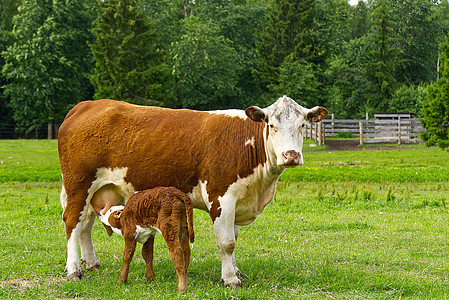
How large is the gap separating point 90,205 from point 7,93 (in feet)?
154

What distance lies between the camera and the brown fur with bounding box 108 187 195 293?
6.87 metres

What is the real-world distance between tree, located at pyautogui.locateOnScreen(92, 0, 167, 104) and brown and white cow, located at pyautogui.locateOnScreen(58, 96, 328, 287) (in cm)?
3423

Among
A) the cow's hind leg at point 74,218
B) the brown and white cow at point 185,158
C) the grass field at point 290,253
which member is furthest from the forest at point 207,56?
the cow's hind leg at point 74,218

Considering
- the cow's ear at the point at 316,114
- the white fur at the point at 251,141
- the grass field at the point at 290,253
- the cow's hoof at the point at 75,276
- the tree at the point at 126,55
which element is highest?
the tree at the point at 126,55

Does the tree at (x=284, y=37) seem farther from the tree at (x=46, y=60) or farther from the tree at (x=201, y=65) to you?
the tree at (x=46, y=60)

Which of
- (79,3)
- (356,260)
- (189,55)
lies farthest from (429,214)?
(79,3)

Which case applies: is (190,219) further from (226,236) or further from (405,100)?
(405,100)

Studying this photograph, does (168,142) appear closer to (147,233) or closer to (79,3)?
(147,233)

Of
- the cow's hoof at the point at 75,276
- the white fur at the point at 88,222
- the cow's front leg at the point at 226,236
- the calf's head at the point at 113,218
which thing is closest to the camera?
the cow's front leg at the point at 226,236

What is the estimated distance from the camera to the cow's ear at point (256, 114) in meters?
7.38

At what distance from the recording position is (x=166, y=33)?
56.1 meters

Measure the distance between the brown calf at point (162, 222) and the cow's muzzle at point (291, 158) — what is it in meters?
1.33

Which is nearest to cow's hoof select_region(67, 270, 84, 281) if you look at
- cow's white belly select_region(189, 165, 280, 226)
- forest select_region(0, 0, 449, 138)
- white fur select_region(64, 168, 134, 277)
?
white fur select_region(64, 168, 134, 277)

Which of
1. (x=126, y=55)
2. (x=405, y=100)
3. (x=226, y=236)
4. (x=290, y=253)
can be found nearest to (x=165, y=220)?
(x=226, y=236)
